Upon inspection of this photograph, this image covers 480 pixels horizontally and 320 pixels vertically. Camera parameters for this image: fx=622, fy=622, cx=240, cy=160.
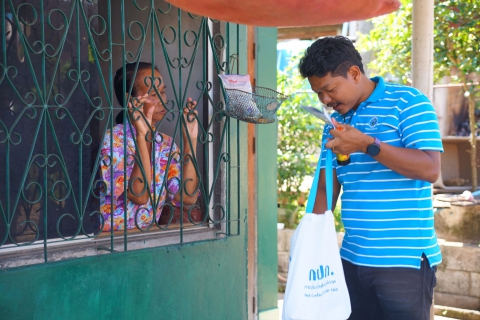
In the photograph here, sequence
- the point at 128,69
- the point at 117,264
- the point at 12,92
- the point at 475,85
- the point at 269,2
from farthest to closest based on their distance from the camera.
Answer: the point at 475,85 < the point at 128,69 < the point at 117,264 < the point at 12,92 < the point at 269,2

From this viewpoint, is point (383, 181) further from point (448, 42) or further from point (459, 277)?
point (448, 42)

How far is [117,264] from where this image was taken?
10.4 ft

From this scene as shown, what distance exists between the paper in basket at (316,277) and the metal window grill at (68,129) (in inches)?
44.1

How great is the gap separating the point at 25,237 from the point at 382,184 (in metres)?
1.70

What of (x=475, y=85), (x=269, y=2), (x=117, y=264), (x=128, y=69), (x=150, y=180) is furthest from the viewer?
(x=475, y=85)

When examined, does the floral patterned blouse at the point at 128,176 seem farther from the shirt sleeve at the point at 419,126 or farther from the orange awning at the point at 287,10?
the shirt sleeve at the point at 419,126

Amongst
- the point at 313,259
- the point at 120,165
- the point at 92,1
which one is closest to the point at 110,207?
the point at 120,165

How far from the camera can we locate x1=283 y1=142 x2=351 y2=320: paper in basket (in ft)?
7.60

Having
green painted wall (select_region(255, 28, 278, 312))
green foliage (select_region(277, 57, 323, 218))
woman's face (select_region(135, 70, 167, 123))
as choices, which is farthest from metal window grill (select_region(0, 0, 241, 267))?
green foliage (select_region(277, 57, 323, 218))

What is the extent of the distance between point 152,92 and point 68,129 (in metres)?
0.54

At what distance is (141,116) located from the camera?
331 centimetres

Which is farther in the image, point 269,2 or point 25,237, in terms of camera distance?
point 25,237

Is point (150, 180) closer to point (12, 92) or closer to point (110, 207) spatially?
point (110, 207)

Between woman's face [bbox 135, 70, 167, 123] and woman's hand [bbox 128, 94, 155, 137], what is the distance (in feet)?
0.22
